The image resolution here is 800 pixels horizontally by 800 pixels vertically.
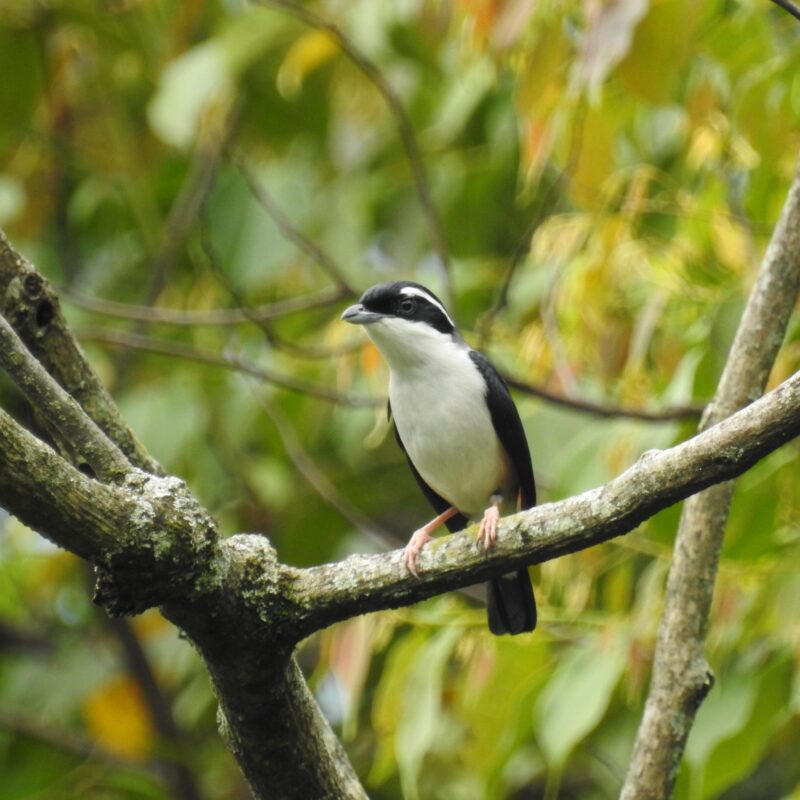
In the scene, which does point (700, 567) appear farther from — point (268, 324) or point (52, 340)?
point (268, 324)

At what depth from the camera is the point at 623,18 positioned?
13.3 feet

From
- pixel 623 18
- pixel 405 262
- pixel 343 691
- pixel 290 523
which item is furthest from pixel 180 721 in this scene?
A: pixel 623 18

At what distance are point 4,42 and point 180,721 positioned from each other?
4111 millimetres

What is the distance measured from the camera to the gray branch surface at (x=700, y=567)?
4.02 meters

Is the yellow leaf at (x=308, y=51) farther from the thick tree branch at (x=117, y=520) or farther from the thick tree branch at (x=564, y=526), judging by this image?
the thick tree branch at (x=117, y=520)

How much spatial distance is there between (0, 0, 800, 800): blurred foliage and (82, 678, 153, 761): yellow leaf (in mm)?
28

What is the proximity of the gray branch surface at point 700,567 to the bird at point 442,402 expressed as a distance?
1326mm

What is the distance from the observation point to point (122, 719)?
8.16 m

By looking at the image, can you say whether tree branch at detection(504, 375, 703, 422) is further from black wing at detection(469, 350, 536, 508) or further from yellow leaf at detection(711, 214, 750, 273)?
yellow leaf at detection(711, 214, 750, 273)

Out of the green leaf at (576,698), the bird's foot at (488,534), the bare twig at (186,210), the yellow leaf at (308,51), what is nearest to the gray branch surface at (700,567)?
the green leaf at (576,698)

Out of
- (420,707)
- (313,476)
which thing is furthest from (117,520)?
(313,476)

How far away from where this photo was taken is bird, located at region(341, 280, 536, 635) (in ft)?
17.5

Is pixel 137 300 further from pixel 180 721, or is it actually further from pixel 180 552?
pixel 180 552

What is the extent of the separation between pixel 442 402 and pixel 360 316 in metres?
0.45
